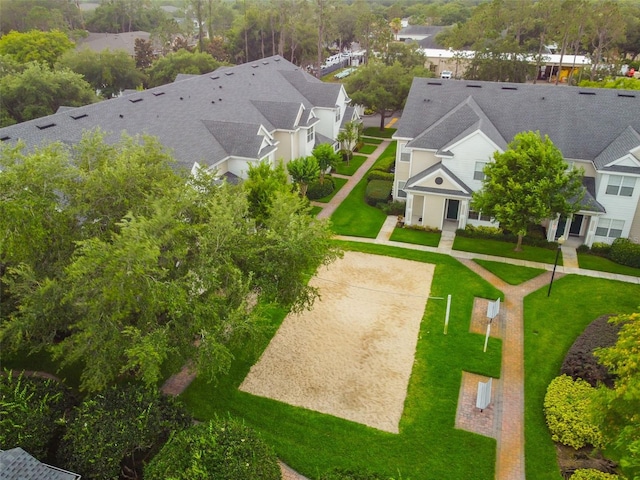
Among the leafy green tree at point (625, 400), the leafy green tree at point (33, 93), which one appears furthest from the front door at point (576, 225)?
the leafy green tree at point (33, 93)

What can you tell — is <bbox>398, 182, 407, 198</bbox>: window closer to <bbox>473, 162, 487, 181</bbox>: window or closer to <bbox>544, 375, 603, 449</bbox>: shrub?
<bbox>473, 162, 487, 181</bbox>: window

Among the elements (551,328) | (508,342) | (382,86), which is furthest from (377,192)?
(382,86)

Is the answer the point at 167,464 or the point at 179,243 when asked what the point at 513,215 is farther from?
the point at 167,464

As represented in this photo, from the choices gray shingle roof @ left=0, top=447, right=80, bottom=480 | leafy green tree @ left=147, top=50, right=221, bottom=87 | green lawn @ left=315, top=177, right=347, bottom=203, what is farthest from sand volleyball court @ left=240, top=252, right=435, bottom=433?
leafy green tree @ left=147, top=50, right=221, bottom=87

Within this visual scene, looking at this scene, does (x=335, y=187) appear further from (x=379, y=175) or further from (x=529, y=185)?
(x=529, y=185)

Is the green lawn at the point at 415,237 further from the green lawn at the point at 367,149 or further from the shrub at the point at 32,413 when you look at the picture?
the shrub at the point at 32,413

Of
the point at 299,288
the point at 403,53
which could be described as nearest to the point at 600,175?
the point at 299,288

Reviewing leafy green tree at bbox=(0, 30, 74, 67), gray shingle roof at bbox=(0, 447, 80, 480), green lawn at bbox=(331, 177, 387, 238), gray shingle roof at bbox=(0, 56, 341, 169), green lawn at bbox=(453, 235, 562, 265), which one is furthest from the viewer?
leafy green tree at bbox=(0, 30, 74, 67)
